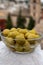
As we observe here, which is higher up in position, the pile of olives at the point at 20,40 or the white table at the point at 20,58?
the pile of olives at the point at 20,40

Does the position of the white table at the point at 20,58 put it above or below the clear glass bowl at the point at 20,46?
below

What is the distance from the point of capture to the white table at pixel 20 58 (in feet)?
2.20

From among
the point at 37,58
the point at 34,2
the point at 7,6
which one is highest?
the point at 37,58

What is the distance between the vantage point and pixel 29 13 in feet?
14.9

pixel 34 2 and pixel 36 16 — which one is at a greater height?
pixel 34 2

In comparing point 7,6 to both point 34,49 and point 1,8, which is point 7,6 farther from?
point 34,49

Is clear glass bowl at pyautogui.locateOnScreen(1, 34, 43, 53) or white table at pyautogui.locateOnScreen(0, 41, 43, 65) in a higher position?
clear glass bowl at pyautogui.locateOnScreen(1, 34, 43, 53)

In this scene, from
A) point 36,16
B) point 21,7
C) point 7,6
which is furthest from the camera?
point 7,6

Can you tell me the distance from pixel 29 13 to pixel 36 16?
26 centimetres

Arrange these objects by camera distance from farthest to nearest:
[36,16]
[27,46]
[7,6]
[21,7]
Answer: 1. [7,6]
2. [21,7]
3. [36,16]
4. [27,46]

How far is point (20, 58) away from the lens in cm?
70

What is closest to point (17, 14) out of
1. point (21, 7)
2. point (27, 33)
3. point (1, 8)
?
point (21, 7)

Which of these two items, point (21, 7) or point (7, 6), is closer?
point (21, 7)

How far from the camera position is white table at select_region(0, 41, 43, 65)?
0.67m
